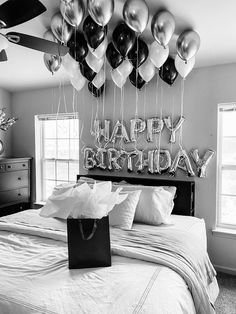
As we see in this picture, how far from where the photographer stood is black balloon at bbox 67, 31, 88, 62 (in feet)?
7.59

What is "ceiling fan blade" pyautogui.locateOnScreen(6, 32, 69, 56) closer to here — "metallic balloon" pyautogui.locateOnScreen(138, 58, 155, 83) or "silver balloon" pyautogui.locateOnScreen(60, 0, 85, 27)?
"silver balloon" pyautogui.locateOnScreen(60, 0, 85, 27)

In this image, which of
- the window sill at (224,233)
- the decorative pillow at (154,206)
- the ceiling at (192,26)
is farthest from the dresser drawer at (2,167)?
the window sill at (224,233)

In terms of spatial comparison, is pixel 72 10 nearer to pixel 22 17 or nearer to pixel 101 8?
pixel 101 8

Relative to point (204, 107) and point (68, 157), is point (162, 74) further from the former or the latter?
point (68, 157)

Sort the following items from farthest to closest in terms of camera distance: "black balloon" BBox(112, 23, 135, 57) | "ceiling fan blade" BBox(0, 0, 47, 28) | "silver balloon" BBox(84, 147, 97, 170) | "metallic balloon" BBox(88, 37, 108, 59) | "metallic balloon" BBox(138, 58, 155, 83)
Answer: "silver balloon" BBox(84, 147, 97, 170) < "metallic balloon" BBox(138, 58, 155, 83) < "metallic balloon" BBox(88, 37, 108, 59) < "black balloon" BBox(112, 23, 135, 57) < "ceiling fan blade" BBox(0, 0, 47, 28)

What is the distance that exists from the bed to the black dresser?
4.62 feet

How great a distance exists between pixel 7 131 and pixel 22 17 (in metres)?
2.99

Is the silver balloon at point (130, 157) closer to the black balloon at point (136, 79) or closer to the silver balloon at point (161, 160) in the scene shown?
the silver balloon at point (161, 160)

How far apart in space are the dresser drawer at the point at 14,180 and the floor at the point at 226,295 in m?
2.92

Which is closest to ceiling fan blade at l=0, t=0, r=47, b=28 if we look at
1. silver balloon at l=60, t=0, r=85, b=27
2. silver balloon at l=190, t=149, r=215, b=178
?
silver balloon at l=60, t=0, r=85, b=27

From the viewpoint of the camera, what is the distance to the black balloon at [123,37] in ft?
6.92

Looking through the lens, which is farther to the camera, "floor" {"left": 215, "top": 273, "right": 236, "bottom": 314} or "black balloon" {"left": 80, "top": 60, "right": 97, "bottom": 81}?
"black balloon" {"left": 80, "top": 60, "right": 97, "bottom": 81}

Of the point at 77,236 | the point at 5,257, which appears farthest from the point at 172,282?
the point at 5,257

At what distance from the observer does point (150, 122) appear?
306 centimetres
